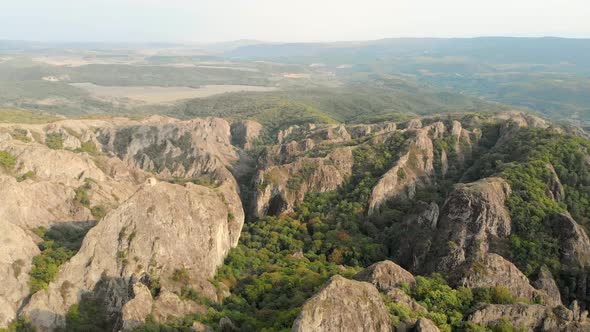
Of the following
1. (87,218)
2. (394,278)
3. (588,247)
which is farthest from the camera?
(87,218)

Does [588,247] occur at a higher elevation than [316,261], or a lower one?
higher

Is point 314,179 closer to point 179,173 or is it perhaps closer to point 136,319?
point 179,173

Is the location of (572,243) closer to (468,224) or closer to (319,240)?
(468,224)

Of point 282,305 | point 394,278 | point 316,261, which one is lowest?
point 316,261

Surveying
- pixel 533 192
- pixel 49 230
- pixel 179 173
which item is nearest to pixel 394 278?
pixel 533 192

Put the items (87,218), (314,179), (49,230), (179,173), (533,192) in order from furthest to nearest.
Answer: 1. (179,173)
2. (314,179)
3. (533,192)
4. (87,218)
5. (49,230)
